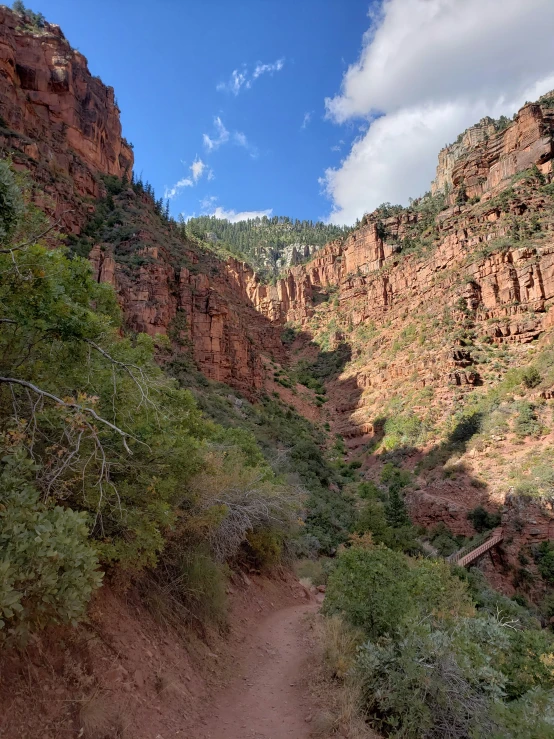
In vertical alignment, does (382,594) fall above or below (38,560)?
below

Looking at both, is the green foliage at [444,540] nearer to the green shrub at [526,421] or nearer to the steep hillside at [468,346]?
the steep hillside at [468,346]

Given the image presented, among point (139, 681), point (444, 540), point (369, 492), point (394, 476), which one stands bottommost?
point (444, 540)

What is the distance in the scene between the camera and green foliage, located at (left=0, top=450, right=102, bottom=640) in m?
2.83

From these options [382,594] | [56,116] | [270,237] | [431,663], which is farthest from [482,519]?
[270,237]

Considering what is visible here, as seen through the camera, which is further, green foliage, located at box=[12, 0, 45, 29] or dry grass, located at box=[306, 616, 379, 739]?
green foliage, located at box=[12, 0, 45, 29]

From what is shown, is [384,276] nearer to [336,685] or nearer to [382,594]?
[382,594]

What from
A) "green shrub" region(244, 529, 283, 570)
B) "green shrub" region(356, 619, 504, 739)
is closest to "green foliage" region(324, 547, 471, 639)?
"green shrub" region(356, 619, 504, 739)

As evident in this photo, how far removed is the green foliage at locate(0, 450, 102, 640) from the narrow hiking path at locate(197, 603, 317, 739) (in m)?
3.35

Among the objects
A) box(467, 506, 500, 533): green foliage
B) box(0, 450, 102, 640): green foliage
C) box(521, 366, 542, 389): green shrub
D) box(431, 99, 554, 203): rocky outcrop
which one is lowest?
box(467, 506, 500, 533): green foliage

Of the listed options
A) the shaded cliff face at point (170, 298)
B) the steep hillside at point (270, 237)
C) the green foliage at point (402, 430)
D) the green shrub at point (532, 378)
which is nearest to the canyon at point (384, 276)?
the shaded cliff face at point (170, 298)

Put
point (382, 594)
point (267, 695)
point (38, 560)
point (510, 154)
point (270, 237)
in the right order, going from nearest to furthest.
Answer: point (38, 560) → point (267, 695) → point (382, 594) → point (510, 154) → point (270, 237)

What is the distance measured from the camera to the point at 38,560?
2.88m

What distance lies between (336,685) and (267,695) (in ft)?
3.67

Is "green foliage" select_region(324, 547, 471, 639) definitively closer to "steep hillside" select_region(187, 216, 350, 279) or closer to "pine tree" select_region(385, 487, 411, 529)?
"pine tree" select_region(385, 487, 411, 529)
